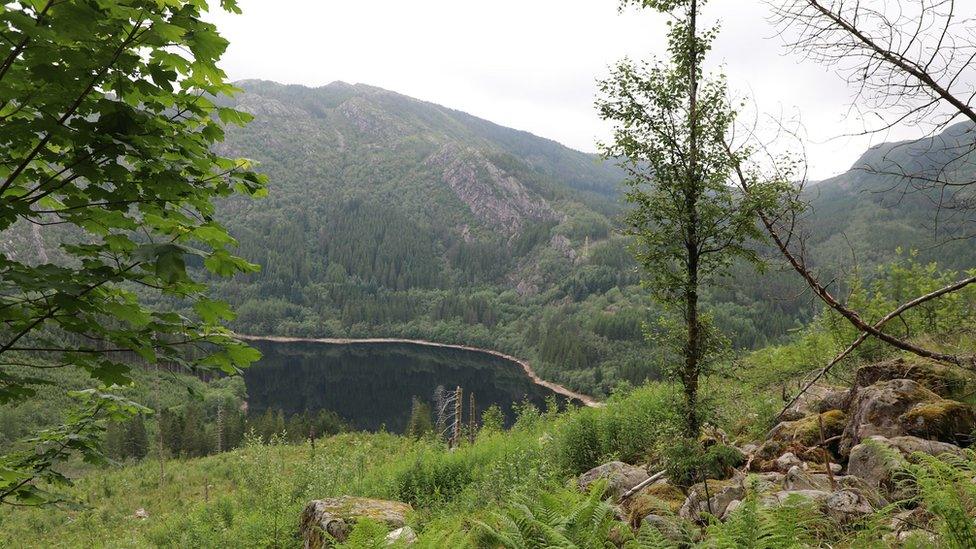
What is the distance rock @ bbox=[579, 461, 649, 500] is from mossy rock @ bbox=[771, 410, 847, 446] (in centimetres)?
239

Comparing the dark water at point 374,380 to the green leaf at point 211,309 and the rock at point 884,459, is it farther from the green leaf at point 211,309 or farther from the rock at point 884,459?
the green leaf at point 211,309

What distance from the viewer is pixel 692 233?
8.27m

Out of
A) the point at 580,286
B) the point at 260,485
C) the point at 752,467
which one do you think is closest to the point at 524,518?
the point at 752,467

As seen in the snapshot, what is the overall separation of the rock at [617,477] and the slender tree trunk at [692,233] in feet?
5.22

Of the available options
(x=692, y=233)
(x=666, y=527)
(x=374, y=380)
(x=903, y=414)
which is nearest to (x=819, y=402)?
(x=903, y=414)

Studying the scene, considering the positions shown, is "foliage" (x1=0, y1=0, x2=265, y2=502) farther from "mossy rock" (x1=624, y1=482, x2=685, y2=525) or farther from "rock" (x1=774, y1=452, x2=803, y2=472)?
"rock" (x1=774, y1=452, x2=803, y2=472)

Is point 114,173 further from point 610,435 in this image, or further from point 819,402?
point 819,402

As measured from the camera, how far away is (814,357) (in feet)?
48.9

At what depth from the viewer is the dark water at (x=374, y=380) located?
8669 centimetres

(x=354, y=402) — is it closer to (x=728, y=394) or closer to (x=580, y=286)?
(x=728, y=394)

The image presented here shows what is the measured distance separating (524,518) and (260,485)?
9500 millimetres

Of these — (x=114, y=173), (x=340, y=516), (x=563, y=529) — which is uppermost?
(x=114, y=173)

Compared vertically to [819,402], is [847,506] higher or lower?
higher

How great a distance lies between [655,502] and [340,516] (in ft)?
15.3
